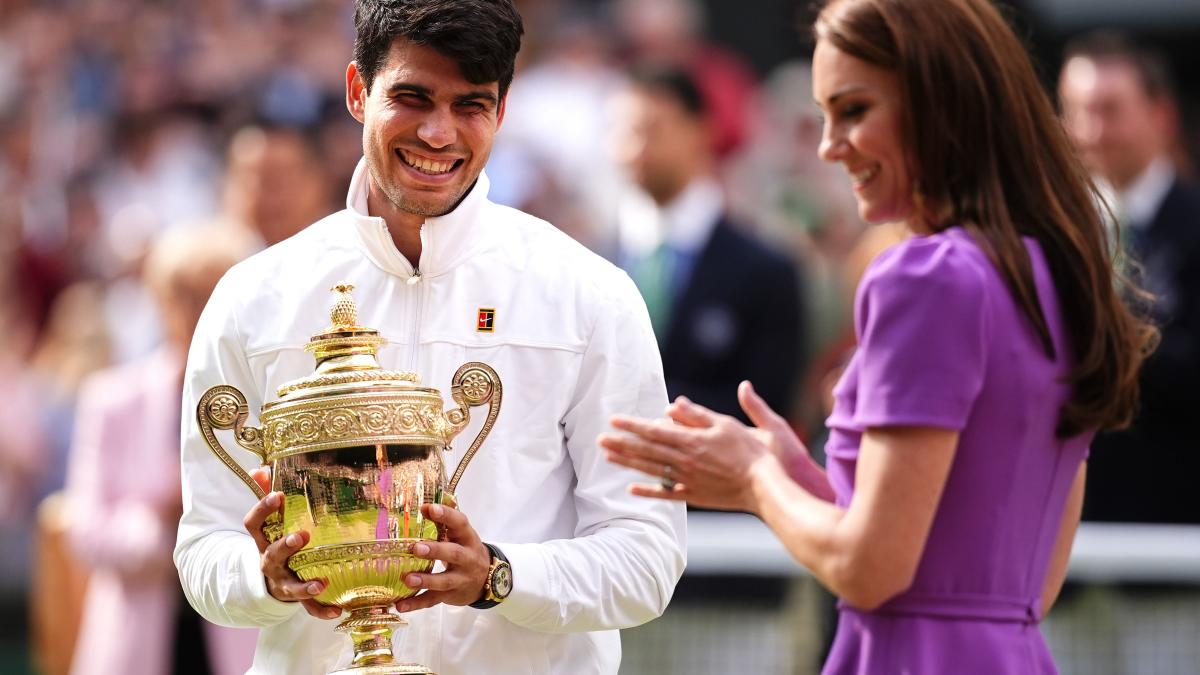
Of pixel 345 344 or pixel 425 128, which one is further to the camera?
pixel 425 128

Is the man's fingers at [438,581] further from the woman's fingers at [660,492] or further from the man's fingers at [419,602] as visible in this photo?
the woman's fingers at [660,492]

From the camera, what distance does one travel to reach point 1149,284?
23.2 feet

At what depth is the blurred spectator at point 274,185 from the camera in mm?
7402

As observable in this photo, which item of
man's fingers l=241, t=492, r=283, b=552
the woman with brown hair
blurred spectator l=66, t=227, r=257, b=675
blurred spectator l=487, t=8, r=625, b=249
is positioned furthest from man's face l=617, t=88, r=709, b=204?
man's fingers l=241, t=492, r=283, b=552

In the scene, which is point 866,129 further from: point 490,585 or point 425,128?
point 490,585

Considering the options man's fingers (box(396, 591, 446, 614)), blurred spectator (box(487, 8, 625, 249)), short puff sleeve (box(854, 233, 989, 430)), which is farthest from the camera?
blurred spectator (box(487, 8, 625, 249))

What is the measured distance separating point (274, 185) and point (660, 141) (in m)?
1.46

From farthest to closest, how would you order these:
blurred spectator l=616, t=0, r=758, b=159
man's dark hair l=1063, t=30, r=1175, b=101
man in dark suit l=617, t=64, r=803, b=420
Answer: blurred spectator l=616, t=0, r=758, b=159 < man's dark hair l=1063, t=30, r=1175, b=101 < man in dark suit l=617, t=64, r=803, b=420

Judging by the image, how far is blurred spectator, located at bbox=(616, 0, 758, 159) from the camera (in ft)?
38.1

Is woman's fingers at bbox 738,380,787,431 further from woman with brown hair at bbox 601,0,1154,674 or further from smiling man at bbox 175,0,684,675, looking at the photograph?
smiling man at bbox 175,0,684,675

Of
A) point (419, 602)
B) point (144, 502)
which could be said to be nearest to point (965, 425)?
point (419, 602)

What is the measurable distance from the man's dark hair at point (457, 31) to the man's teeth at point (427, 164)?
0.53 feet

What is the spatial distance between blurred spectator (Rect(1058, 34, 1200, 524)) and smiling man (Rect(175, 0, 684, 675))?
3538 mm

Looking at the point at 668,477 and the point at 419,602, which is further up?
the point at 668,477
